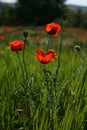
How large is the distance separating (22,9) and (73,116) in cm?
2731

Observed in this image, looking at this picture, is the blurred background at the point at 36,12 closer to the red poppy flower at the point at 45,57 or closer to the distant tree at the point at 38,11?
the distant tree at the point at 38,11

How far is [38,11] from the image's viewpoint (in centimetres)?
2800

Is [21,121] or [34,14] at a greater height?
[21,121]

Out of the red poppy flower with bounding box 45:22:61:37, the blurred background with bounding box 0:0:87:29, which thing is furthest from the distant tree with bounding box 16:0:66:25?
the red poppy flower with bounding box 45:22:61:37

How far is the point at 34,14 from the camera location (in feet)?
91.2

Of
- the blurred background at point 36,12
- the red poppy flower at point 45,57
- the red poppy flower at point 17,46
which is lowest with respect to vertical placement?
the blurred background at point 36,12

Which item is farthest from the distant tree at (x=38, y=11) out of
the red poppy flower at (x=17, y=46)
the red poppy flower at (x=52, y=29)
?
the red poppy flower at (x=17, y=46)

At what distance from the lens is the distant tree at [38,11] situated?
89.8 feet

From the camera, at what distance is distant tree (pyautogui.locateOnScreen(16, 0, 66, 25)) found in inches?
1078

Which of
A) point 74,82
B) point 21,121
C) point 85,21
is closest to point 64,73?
point 74,82

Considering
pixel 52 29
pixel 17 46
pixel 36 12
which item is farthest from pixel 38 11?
pixel 17 46

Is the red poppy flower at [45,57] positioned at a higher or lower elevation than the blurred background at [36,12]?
higher

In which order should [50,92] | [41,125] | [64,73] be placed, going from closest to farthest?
[41,125] < [50,92] < [64,73]

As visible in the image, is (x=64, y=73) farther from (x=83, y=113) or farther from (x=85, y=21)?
(x=85, y=21)
